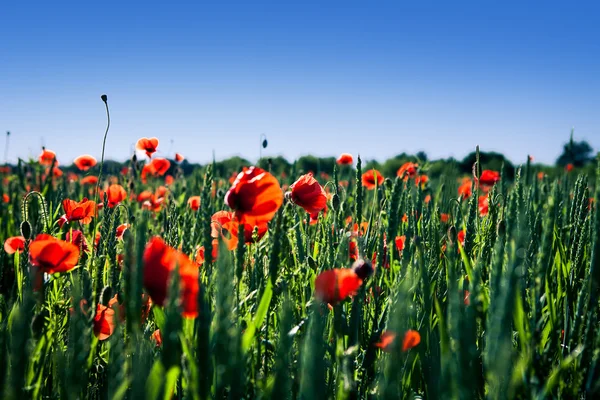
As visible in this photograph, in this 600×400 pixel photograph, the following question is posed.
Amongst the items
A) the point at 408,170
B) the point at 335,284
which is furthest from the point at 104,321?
the point at 408,170

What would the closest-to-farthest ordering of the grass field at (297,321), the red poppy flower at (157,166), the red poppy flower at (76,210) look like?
1. the grass field at (297,321)
2. the red poppy flower at (76,210)
3. the red poppy flower at (157,166)

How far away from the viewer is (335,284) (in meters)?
0.78

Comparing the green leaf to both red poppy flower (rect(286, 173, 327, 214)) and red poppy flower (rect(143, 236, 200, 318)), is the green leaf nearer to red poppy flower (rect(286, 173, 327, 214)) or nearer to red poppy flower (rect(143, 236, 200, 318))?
red poppy flower (rect(143, 236, 200, 318))

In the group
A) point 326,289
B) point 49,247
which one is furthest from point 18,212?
point 326,289

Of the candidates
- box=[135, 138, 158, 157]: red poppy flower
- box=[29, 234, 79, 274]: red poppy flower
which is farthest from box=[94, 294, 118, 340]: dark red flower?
box=[135, 138, 158, 157]: red poppy flower

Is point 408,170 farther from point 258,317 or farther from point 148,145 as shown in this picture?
point 148,145

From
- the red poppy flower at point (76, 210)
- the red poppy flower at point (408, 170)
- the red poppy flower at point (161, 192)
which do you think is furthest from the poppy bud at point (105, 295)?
the red poppy flower at point (161, 192)

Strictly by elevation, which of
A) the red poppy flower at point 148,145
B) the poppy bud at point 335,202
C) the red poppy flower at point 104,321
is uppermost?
the red poppy flower at point 148,145

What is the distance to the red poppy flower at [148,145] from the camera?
137 inches

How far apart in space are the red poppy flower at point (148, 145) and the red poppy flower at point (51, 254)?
2.41m

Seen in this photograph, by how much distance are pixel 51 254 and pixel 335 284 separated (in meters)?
0.74

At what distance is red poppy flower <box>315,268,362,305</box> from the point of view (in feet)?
2.52

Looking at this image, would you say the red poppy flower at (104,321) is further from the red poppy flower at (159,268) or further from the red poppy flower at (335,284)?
the red poppy flower at (335,284)

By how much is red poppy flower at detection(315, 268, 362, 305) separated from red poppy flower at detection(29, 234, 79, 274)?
2.31 ft
